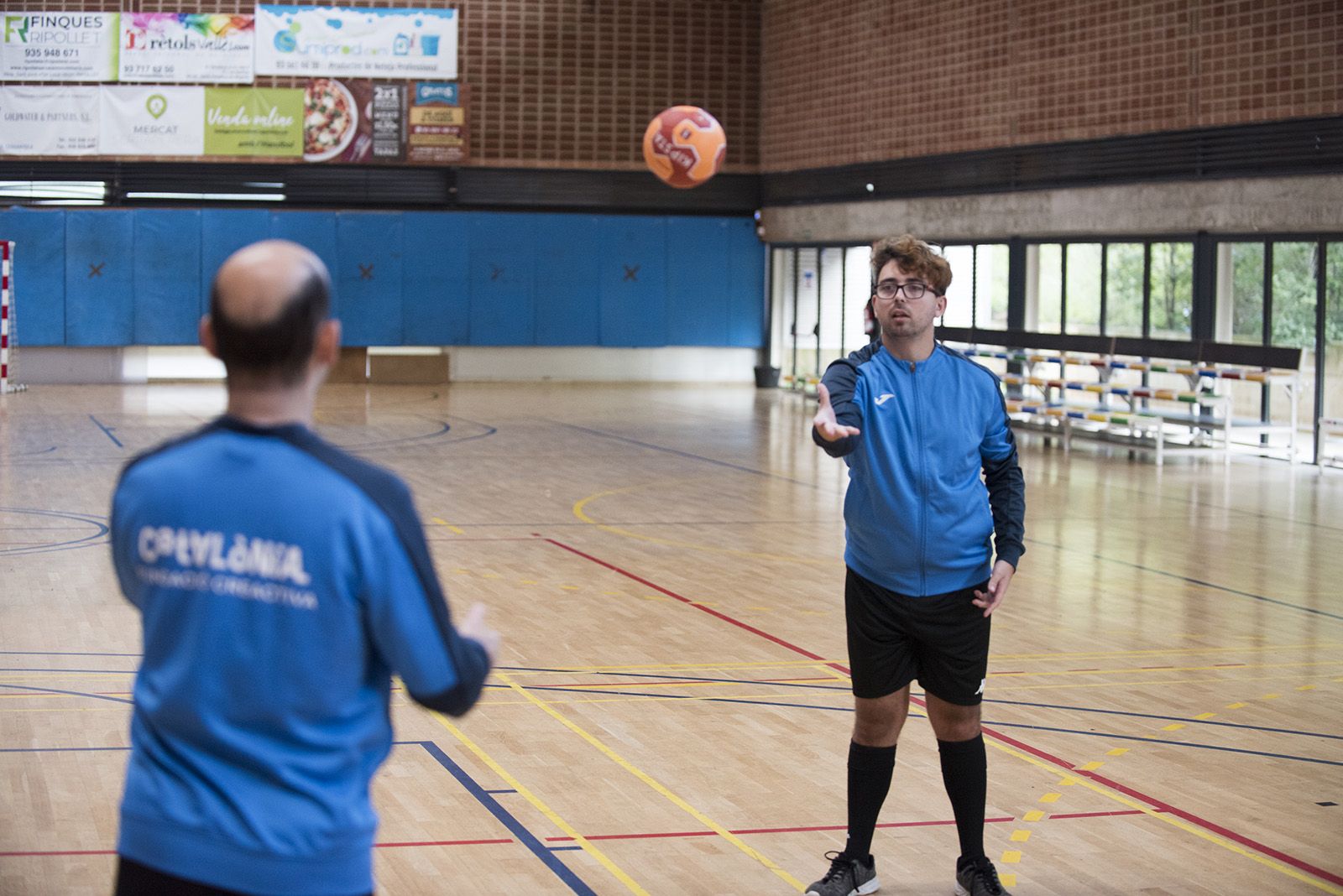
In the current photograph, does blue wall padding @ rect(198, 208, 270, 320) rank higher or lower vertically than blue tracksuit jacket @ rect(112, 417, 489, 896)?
higher

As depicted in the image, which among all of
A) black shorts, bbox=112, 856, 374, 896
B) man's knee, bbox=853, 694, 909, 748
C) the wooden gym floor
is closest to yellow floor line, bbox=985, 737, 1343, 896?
the wooden gym floor

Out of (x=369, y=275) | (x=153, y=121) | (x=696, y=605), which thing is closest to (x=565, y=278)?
(x=369, y=275)

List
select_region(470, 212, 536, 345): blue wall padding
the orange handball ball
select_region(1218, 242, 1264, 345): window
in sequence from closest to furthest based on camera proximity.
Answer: select_region(1218, 242, 1264, 345): window, the orange handball ball, select_region(470, 212, 536, 345): blue wall padding

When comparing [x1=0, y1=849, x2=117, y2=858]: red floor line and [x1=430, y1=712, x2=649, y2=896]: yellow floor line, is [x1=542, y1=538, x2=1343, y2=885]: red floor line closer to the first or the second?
[x1=430, y1=712, x2=649, y2=896]: yellow floor line

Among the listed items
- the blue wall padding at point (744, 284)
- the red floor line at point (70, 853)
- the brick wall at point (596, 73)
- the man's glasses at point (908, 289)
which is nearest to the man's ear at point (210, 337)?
the man's glasses at point (908, 289)

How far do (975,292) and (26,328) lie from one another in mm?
14222

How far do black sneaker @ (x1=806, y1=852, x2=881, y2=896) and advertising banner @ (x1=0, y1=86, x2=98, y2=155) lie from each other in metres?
23.2

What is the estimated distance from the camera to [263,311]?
211 cm

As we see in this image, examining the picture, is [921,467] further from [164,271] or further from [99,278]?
[99,278]

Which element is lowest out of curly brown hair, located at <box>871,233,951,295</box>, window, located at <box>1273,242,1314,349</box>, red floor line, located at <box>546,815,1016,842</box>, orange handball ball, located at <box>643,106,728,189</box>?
red floor line, located at <box>546,815,1016,842</box>

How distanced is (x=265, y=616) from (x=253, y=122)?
80.9 feet

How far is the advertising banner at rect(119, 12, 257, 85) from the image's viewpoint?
25.0 m

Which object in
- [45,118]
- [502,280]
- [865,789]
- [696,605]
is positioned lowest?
[696,605]

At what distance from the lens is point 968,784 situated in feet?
14.4
